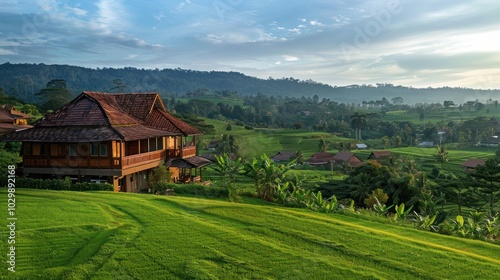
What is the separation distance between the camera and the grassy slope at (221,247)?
9.88 m

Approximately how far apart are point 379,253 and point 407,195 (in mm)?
33543

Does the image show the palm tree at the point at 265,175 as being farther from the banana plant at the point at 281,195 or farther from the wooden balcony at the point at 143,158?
the wooden balcony at the point at 143,158

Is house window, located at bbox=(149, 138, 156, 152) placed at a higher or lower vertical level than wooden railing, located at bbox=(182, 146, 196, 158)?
higher

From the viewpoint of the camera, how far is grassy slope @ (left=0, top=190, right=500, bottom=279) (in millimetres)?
9875

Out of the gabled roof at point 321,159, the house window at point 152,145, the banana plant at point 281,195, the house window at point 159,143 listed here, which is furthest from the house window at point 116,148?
the gabled roof at point 321,159

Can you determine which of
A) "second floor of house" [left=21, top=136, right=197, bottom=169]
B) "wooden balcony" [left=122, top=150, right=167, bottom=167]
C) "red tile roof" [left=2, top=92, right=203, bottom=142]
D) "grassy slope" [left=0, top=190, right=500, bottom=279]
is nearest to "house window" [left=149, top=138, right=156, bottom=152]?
"wooden balcony" [left=122, top=150, right=167, bottom=167]

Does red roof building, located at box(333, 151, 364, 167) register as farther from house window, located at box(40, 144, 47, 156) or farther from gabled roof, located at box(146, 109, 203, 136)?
house window, located at box(40, 144, 47, 156)

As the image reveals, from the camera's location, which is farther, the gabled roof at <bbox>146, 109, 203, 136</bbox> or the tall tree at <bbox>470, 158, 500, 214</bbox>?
the tall tree at <bbox>470, 158, 500, 214</bbox>

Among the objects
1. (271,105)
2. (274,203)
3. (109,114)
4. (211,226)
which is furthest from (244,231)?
(271,105)

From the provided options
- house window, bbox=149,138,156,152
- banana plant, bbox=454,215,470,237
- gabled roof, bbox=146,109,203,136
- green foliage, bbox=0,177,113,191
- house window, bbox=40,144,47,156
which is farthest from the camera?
gabled roof, bbox=146,109,203,136

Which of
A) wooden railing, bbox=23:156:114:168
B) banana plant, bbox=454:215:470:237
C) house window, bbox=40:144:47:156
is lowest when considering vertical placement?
banana plant, bbox=454:215:470:237

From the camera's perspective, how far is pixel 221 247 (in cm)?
1122

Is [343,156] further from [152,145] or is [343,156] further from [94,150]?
[94,150]

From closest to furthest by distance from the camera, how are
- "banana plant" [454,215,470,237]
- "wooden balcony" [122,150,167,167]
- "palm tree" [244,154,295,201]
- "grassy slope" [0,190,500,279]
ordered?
"grassy slope" [0,190,500,279], "banana plant" [454,215,470,237], "palm tree" [244,154,295,201], "wooden balcony" [122,150,167,167]
